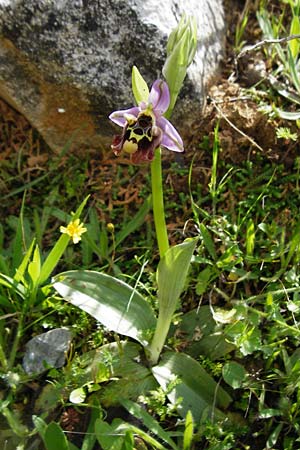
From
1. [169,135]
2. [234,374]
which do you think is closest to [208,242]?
[234,374]

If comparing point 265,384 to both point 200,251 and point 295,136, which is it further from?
point 295,136

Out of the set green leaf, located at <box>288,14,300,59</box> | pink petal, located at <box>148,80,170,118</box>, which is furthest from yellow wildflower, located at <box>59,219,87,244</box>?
green leaf, located at <box>288,14,300,59</box>

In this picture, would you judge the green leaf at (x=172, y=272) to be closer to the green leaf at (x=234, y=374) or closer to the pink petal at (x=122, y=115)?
the green leaf at (x=234, y=374)

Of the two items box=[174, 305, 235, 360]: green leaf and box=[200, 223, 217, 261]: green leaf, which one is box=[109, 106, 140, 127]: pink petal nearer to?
box=[200, 223, 217, 261]: green leaf

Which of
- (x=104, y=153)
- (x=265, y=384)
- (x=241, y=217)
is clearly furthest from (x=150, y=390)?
(x=104, y=153)

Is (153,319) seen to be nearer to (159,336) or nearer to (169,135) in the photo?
(159,336)
